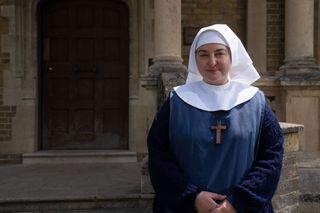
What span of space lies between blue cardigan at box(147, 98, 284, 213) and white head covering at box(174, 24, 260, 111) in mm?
124

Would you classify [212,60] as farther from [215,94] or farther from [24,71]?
[24,71]

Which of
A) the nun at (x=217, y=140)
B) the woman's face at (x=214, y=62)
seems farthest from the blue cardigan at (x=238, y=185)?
the woman's face at (x=214, y=62)

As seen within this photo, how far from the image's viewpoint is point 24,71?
8062mm

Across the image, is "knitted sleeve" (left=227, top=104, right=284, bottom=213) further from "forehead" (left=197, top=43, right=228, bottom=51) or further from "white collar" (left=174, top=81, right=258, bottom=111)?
"forehead" (left=197, top=43, right=228, bottom=51)

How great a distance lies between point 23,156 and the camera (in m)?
7.92

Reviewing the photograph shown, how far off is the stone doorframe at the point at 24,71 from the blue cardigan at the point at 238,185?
19.9ft

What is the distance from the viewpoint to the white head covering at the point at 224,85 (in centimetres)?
203

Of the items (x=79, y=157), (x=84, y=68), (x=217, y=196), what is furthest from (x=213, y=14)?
(x=217, y=196)

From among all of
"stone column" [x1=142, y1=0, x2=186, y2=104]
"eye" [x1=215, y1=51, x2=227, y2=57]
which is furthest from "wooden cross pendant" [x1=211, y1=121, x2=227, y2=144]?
"stone column" [x1=142, y1=0, x2=186, y2=104]

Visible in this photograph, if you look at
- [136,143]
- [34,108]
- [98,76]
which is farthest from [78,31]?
[136,143]

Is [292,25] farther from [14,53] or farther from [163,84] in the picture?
[14,53]

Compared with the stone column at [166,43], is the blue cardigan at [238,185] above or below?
below

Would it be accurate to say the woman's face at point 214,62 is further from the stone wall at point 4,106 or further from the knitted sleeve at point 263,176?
the stone wall at point 4,106

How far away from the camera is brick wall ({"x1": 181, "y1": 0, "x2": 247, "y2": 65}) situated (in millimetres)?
8336
